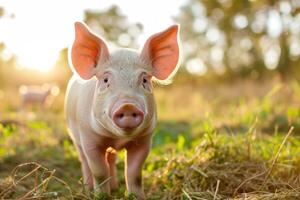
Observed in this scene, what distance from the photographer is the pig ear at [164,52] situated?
3.51 metres

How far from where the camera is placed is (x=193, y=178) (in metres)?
3.83

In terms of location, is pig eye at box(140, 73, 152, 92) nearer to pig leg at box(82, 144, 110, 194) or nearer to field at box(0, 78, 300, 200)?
pig leg at box(82, 144, 110, 194)

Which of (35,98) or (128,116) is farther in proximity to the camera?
(35,98)

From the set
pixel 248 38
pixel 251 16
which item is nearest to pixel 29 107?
pixel 251 16

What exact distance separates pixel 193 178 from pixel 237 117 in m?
4.52

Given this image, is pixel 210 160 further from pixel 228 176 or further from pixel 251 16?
pixel 251 16

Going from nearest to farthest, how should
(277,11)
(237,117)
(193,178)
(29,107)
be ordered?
1. (193,178)
2. (237,117)
3. (29,107)
4. (277,11)

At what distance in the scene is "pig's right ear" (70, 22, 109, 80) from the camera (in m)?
3.45

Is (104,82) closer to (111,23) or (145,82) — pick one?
(145,82)

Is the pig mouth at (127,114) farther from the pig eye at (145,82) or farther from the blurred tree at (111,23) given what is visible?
the blurred tree at (111,23)

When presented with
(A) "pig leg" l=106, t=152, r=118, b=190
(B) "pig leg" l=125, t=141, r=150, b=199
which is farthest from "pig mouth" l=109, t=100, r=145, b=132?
(A) "pig leg" l=106, t=152, r=118, b=190

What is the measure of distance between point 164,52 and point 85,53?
588mm

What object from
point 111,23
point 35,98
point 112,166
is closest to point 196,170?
point 112,166

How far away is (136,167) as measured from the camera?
3.49 m
